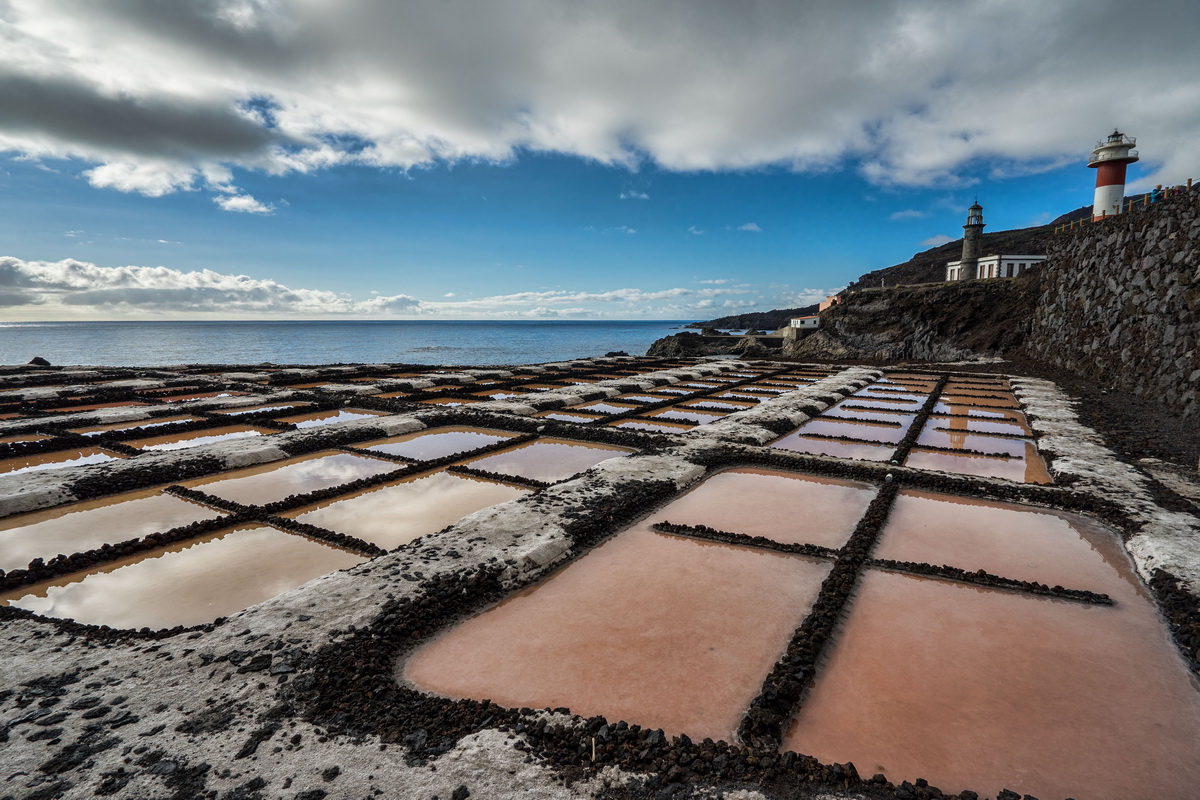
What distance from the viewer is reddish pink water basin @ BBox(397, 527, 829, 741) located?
10.3 feet

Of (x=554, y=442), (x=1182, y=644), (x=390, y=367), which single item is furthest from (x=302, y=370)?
(x=1182, y=644)

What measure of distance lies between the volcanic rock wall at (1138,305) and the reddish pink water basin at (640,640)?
41.8ft

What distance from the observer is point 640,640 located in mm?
3725

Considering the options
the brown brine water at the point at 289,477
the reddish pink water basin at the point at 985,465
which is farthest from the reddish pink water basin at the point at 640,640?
the reddish pink water basin at the point at 985,465

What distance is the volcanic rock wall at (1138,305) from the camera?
40.9 feet

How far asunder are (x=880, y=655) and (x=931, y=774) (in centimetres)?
102

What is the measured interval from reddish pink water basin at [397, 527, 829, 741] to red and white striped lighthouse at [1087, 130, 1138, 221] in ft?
127

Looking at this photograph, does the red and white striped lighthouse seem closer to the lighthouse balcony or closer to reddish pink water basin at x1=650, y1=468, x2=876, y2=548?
the lighthouse balcony

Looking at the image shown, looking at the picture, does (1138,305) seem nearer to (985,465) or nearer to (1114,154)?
(985,465)

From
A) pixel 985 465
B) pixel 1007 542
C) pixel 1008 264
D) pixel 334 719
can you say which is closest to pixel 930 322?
pixel 1008 264

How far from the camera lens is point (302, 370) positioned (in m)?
19.7

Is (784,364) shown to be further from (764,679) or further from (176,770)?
(176,770)

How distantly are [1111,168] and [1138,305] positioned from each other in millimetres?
23090

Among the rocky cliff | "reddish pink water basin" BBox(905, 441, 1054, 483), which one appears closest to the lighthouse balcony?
the rocky cliff
